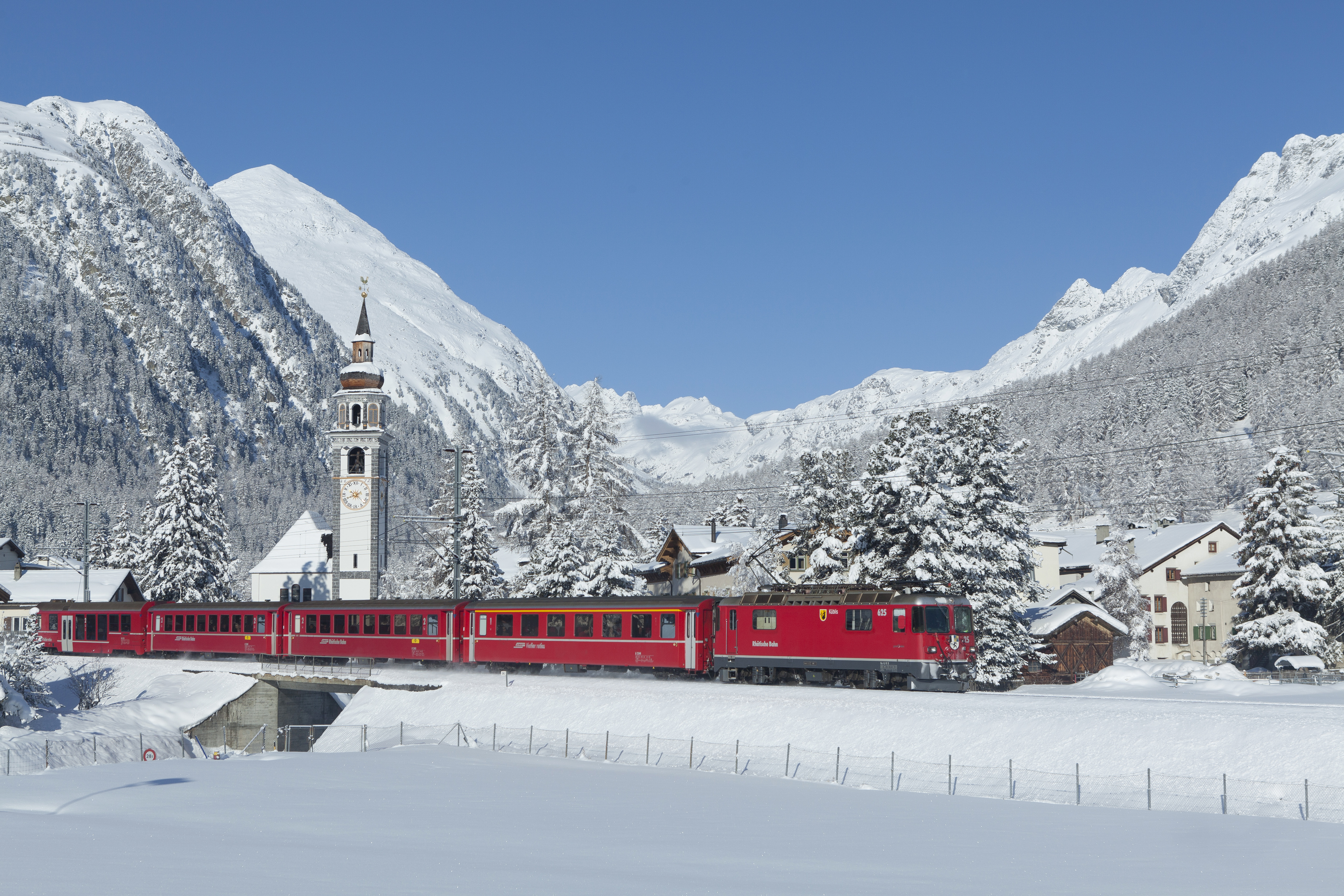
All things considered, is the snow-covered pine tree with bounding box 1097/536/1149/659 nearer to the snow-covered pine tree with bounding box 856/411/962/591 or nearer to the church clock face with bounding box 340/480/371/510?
the snow-covered pine tree with bounding box 856/411/962/591

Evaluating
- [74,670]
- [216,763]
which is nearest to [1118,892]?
[216,763]

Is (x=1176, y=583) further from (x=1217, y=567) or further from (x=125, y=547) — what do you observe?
(x=125, y=547)

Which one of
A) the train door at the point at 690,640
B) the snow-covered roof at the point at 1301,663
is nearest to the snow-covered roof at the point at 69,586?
the train door at the point at 690,640

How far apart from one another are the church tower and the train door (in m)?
41.1

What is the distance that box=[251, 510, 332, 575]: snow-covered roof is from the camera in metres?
84.8

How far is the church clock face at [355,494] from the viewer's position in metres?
80.5

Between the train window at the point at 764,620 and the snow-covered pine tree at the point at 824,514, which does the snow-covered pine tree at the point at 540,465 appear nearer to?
the snow-covered pine tree at the point at 824,514

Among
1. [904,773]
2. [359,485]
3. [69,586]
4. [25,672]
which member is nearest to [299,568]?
[359,485]

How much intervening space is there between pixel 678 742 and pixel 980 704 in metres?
8.54

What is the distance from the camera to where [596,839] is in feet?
71.9

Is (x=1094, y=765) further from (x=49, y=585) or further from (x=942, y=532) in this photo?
(x=49, y=585)

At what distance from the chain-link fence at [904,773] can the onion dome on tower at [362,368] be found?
43.2 m

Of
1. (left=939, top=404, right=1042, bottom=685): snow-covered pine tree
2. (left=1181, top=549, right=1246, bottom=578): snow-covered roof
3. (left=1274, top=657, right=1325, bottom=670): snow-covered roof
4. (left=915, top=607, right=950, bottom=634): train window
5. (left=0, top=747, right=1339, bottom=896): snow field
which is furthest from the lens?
(left=1181, top=549, right=1246, bottom=578): snow-covered roof

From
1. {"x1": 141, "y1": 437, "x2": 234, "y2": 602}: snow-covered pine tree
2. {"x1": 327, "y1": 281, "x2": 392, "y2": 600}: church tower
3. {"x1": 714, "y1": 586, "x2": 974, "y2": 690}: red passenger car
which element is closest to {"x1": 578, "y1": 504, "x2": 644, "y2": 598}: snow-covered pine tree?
{"x1": 714, "y1": 586, "x2": 974, "y2": 690}: red passenger car
